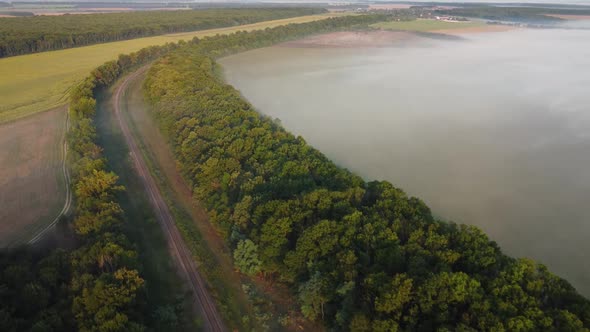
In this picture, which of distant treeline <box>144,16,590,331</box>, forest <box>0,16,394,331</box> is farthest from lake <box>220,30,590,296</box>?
forest <box>0,16,394,331</box>

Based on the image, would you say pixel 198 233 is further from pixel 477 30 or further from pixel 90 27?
pixel 477 30

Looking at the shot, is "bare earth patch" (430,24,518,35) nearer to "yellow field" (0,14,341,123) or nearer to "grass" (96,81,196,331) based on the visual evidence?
"yellow field" (0,14,341,123)

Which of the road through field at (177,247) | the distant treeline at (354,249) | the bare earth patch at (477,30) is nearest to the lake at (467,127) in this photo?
the distant treeline at (354,249)

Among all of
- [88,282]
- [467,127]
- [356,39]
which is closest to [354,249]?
[88,282]

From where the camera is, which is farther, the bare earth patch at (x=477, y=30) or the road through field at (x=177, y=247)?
the bare earth patch at (x=477, y=30)

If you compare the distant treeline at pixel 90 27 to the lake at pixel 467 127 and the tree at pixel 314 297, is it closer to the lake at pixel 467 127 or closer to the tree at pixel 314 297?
the lake at pixel 467 127

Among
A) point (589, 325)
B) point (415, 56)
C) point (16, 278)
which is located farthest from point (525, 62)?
point (16, 278)
